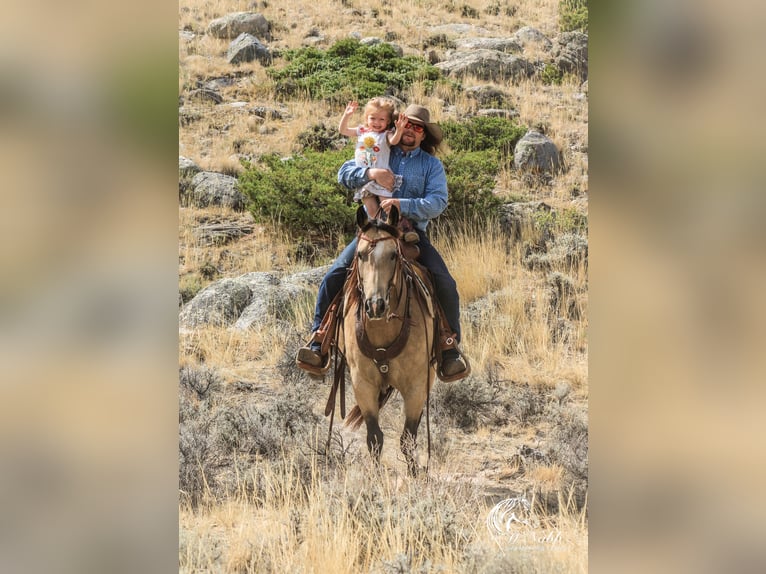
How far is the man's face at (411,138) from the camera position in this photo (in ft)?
20.8

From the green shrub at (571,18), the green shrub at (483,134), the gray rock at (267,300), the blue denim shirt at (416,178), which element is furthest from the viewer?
the green shrub at (571,18)

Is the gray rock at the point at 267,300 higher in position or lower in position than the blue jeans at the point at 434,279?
lower

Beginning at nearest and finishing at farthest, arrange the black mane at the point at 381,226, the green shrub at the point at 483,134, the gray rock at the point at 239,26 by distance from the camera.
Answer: the black mane at the point at 381,226
the green shrub at the point at 483,134
the gray rock at the point at 239,26

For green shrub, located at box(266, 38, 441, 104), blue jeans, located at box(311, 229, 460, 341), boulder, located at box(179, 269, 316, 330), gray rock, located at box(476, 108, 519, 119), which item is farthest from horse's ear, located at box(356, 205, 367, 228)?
green shrub, located at box(266, 38, 441, 104)

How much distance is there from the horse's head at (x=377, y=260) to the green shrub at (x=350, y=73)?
6290mm

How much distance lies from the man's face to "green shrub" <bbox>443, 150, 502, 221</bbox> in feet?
12.6

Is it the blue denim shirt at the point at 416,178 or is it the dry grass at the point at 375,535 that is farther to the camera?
the blue denim shirt at the point at 416,178

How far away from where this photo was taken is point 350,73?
12258mm

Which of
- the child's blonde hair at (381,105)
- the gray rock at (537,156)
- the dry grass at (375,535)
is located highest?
the child's blonde hair at (381,105)

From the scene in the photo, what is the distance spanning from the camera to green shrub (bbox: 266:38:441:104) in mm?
12023

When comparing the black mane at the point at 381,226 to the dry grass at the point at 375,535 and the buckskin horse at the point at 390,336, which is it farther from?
the dry grass at the point at 375,535

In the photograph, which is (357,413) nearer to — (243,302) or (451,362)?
(451,362)

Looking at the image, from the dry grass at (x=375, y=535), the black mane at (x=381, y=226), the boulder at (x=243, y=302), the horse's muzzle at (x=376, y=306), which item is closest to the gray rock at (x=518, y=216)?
the boulder at (x=243, y=302)

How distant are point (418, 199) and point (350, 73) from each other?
6.51 m
